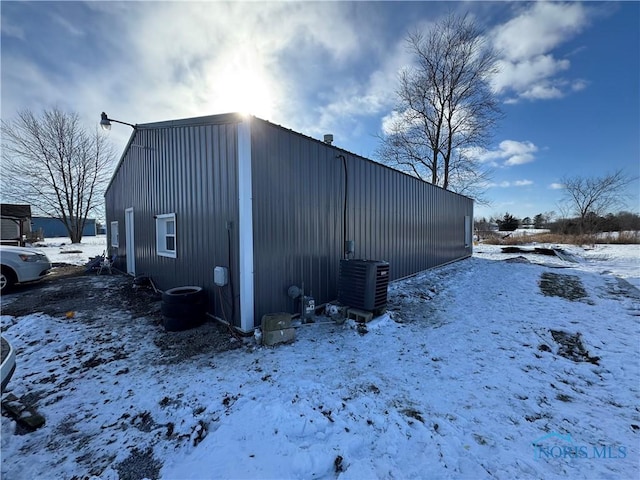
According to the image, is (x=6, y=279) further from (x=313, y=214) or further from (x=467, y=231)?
(x=467, y=231)

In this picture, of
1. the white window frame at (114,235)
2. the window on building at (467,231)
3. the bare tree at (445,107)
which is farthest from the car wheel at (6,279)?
the bare tree at (445,107)

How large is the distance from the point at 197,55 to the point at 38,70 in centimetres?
409

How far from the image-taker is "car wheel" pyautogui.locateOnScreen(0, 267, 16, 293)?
6.57 metres

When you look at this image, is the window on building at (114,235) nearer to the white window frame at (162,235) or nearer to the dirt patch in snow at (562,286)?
the white window frame at (162,235)

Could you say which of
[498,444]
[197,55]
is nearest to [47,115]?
[197,55]

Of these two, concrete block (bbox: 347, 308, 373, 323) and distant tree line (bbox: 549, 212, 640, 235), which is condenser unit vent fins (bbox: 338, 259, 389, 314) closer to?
concrete block (bbox: 347, 308, 373, 323)

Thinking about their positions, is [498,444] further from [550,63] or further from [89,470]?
[550,63]

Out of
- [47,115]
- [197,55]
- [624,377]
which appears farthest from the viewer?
[47,115]

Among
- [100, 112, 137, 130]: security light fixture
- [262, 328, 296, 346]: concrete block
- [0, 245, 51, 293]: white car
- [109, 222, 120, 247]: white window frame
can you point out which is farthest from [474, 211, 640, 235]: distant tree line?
[0, 245, 51, 293]: white car

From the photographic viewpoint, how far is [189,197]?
5359mm

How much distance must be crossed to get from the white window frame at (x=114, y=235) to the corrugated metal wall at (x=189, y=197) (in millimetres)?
2983

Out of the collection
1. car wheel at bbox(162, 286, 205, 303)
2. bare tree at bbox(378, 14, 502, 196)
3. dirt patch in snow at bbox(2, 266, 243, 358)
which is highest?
bare tree at bbox(378, 14, 502, 196)

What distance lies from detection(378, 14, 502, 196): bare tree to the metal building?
12000 millimetres

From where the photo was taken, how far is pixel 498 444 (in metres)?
2.08
